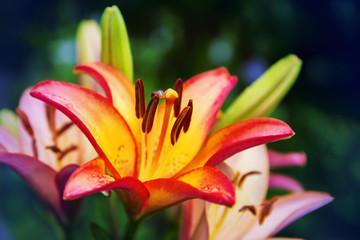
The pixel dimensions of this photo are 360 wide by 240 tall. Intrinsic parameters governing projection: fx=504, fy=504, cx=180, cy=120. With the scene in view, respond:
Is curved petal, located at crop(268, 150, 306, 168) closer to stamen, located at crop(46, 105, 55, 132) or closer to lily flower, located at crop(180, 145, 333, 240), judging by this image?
lily flower, located at crop(180, 145, 333, 240)

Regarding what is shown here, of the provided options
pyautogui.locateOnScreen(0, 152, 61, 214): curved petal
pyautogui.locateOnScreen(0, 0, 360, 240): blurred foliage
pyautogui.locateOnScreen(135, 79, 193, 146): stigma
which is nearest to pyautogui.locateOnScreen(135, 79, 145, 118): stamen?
pyautogui.locateOnScreen(135, 79, 193, 146): stigma

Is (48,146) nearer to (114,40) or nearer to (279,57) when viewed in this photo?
(114,40)

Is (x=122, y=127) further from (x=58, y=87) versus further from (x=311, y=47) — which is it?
(x=311, y=47)

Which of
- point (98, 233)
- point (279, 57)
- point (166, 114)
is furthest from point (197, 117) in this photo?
point (279, 57)

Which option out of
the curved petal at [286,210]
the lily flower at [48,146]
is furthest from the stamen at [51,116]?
the curved petal at [286,210]

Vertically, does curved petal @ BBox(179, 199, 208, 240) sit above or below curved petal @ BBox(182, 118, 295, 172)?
below
